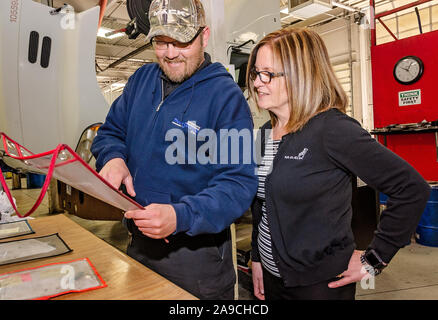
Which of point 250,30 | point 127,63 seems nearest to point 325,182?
point 250,30

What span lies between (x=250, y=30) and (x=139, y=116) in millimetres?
1866

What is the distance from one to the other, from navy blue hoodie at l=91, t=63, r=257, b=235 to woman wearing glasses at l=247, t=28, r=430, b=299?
0.17m

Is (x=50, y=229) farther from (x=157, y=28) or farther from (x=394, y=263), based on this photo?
(x=394, y=263)

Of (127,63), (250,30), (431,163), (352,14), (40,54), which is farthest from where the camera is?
(127,63)

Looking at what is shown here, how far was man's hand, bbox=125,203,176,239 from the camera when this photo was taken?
72cm

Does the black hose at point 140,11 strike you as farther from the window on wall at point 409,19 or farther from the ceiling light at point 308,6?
the window on wall at point 409,19

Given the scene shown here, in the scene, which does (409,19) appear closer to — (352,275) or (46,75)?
(46,75)

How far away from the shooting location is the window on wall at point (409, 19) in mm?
7305

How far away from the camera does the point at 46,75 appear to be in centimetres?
186

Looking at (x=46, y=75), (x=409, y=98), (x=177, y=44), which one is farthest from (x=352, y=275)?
(x=409, y=98)

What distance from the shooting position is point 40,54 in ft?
5.96

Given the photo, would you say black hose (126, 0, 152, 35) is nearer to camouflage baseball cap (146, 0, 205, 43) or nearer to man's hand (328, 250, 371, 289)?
camouflage baseball cap (146, 0, 205, 43)

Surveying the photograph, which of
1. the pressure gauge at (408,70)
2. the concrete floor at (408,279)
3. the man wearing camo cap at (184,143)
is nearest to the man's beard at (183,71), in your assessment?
the man wearing camo cap at (184,143)

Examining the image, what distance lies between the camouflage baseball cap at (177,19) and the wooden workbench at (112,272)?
25.9 inches
